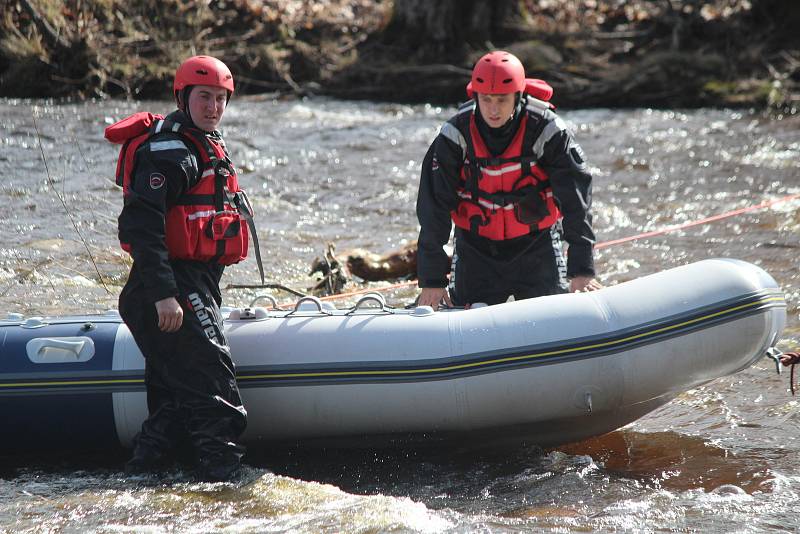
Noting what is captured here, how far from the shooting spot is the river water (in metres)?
3.56

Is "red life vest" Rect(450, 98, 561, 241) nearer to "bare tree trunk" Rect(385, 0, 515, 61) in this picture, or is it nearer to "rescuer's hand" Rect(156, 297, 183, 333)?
"rescuer's hand" Rect(156, 297, 183, 333)

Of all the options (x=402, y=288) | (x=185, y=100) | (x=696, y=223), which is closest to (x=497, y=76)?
(x=185, y=100)

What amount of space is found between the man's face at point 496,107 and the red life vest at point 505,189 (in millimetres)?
112

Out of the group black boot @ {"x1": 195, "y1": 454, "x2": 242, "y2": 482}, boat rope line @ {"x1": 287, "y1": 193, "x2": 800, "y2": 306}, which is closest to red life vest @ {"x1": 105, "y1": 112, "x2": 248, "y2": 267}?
black boot @ {"x1": 195, "y1": 454, "x2": 242, "y2": 482}

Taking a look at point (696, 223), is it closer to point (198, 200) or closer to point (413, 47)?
point (198, 200)

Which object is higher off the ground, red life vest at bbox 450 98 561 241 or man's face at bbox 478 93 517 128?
man's face at bbox 478 93 517 128

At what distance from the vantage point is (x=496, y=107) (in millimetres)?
4023

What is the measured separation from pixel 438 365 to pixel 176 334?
0.94 m

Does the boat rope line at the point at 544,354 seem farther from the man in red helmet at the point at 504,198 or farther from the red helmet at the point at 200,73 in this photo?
the red helmet at the point at 200,73

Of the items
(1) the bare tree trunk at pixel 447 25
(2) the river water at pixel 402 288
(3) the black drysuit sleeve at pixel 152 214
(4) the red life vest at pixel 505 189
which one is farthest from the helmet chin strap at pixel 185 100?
(1) the bare tree trunk at pixel 447 25

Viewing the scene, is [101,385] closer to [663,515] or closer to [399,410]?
[399,410]

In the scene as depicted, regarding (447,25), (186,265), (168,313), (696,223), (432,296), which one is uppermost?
(447,25)

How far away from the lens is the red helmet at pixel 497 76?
3.95 meters

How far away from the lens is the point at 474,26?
12266mm
